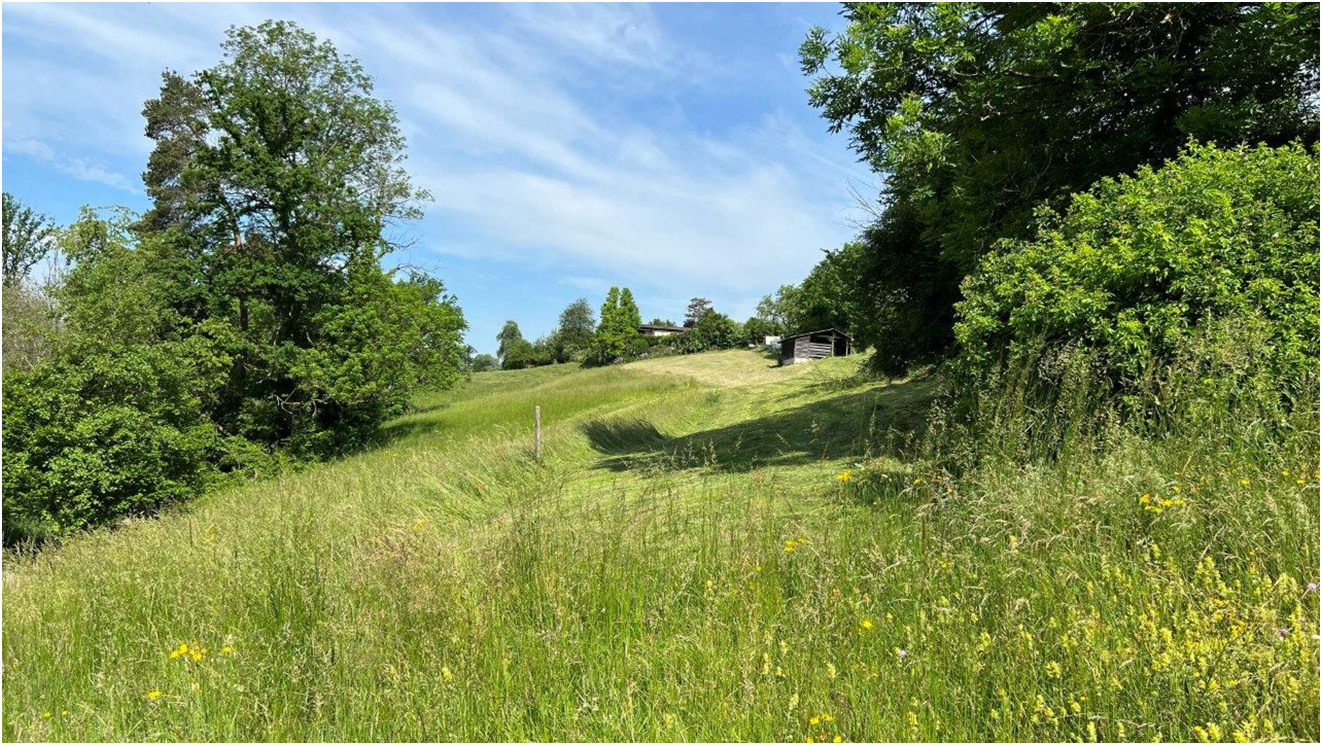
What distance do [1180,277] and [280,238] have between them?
2538 centimetres

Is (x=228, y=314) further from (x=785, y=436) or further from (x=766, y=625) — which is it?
(x=766, y=625)

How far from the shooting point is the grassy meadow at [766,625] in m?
2.44

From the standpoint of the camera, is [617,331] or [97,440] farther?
[617,331]

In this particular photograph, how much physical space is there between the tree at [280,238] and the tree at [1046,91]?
18.9m

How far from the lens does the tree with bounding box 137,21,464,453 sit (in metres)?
21.1

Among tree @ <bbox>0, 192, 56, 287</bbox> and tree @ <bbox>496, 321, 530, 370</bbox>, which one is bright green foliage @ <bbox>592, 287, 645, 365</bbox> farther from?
tree @ <bbox>0, 192, 56, 287</bbox>

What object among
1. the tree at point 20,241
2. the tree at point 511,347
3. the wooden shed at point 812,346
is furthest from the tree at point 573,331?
the tree at point 20,241

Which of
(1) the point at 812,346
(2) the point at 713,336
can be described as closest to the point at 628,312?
(2) the point at 713,336

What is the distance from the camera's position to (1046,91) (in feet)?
27.7

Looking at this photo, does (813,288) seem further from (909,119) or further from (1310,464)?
(1310,464)

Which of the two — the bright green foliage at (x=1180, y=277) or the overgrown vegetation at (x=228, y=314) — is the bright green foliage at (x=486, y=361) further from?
the bright green foliage at (x=1180, y=277)

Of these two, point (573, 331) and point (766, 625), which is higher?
point (573, 331)

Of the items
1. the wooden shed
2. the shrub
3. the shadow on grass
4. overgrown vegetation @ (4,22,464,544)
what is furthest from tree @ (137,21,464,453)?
the wooden shed

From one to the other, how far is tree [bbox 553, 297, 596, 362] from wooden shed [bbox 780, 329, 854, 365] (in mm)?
43220
